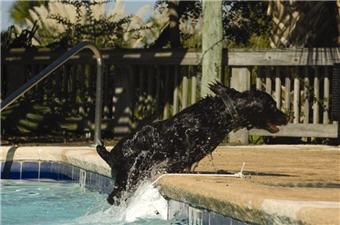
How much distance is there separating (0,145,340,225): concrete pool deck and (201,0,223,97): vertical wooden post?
1.53m

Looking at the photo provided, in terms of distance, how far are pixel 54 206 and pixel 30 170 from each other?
170 cm

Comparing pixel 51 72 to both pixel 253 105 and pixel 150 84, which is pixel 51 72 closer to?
pixel 253 105

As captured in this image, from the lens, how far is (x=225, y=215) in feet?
11.2

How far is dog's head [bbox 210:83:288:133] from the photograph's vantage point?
4680mm

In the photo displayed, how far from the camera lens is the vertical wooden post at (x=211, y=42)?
342 inches

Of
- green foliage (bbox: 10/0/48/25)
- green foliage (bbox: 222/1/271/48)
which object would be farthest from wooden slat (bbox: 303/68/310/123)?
green foliage (bbox: 10/0/48/25)

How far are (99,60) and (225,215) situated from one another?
14.3 ft

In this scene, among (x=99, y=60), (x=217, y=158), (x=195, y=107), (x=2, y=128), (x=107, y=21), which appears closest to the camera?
(x=195, y=107)

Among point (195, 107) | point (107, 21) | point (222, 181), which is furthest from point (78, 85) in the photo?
point (222, 181)

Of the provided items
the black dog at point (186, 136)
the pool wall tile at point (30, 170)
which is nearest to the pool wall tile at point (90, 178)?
the pool wall tile at point (30, 170)

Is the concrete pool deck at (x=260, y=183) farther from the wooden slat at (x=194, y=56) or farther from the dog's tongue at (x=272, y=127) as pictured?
the wooden slat at (x=194, y=56)

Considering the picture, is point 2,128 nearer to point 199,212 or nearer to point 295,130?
point 295,130

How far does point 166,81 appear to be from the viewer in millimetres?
9852

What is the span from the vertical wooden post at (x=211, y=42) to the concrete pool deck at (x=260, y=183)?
5.00 ft
